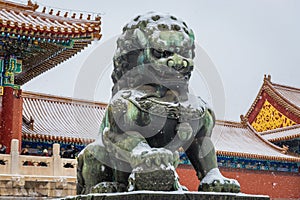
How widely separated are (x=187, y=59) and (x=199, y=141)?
1.68 feet

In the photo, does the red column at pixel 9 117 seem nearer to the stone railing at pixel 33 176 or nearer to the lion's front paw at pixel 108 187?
the stone railing at pixel 33 176

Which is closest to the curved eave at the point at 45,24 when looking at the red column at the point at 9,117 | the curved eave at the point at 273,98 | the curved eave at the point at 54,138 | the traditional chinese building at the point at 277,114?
the red column at the point at 9,117

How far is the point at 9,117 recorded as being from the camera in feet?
37.4

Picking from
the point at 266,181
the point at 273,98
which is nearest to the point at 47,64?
the point at 266,181

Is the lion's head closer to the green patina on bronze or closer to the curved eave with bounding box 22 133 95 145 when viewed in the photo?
the green patina on bronze

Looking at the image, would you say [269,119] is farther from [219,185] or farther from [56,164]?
[219,185]

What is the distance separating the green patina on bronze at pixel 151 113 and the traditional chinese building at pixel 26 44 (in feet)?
25.6

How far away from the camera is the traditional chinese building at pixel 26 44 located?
1084cm

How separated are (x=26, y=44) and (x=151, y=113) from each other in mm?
8891

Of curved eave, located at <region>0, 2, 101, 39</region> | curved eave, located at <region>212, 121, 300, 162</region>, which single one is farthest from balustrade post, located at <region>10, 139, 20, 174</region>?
curved eave, located at <region>212, 121, 300, 162</region>

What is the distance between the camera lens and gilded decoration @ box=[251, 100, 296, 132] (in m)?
22.7

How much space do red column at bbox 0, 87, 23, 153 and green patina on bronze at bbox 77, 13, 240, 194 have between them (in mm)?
8407

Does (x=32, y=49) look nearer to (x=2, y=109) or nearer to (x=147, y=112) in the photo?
(x=2, y=109)

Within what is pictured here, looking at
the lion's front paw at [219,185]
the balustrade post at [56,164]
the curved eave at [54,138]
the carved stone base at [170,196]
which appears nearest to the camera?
the carved stone base at [170,196]
